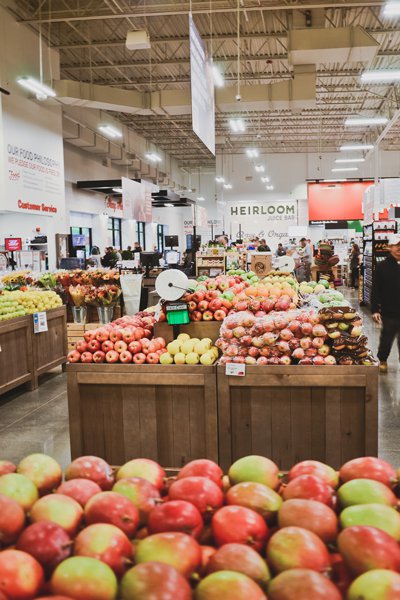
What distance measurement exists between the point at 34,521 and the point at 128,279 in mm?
7315

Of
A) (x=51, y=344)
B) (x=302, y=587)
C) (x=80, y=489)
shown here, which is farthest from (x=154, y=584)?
(x=51, y=344)

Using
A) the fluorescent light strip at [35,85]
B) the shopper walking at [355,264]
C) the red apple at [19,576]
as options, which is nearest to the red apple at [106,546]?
the red apple at [19,576]

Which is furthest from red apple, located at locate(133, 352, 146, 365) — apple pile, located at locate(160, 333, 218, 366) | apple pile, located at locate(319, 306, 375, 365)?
apple pile, located at locate(319, 306, 375, 365)

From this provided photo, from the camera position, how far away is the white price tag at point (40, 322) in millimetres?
6812

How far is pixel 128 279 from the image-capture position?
8.76 metres

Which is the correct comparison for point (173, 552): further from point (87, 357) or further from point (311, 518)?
point (87, 357)

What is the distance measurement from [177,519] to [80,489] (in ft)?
1.18

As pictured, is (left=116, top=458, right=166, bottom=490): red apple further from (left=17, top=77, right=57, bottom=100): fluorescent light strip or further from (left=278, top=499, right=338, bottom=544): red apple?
(left=17, top=77, right=57, bottom=100): fluorescent light strip

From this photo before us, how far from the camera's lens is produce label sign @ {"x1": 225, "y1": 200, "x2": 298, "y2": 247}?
27.8 meters

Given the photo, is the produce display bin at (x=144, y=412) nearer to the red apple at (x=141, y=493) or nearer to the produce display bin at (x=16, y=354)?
the red apple at (x=141, y=493)

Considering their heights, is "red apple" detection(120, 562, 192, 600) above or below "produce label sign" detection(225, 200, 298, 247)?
below

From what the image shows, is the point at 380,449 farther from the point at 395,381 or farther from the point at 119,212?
Answer: the point at 119,212

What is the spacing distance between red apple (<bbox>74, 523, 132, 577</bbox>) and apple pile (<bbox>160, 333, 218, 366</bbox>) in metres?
2.32

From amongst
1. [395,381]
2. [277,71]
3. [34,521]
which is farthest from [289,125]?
[34,521]
